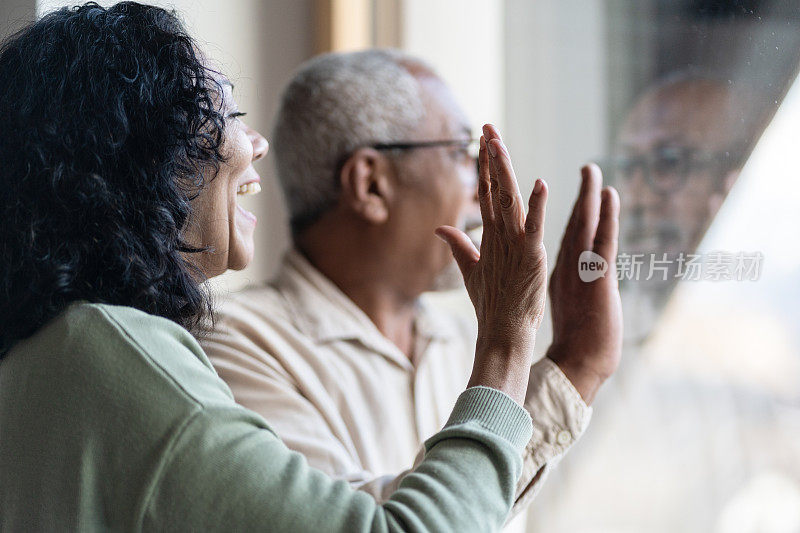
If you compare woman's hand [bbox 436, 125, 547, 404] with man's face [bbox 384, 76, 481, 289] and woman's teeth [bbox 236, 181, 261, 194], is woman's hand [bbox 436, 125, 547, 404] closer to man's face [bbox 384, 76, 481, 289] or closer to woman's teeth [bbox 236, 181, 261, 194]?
woman's teeth [bbox 236, 181, 261, 194]

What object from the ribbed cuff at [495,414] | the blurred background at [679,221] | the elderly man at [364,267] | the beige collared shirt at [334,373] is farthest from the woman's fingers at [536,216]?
the elderly man at [364,267]

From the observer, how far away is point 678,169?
99 centimetres

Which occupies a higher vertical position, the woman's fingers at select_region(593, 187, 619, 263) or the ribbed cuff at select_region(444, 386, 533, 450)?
the woman's fingers at select_region(593, 187, 619, 263)

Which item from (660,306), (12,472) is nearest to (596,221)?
(660,306)

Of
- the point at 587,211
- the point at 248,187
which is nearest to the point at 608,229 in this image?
the point at 587,211

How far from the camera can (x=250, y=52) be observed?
1.77 metres

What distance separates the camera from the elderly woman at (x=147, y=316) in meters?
0.58

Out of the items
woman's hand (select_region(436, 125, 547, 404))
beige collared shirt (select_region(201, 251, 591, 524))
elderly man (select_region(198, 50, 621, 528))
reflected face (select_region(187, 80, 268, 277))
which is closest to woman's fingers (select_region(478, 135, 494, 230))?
woman's hand (select_region(436, 125, 547, 404))

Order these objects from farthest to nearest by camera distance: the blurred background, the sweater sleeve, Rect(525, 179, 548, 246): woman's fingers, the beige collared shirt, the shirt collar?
the shirt collar → the beige collared shirt → the blurred background → Rect(525, 179, 548, 246): woman's fingers → the sweater sleeve

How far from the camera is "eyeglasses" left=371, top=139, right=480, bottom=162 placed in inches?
50.1

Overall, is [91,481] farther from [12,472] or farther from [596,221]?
[596,221]

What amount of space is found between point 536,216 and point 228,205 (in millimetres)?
328

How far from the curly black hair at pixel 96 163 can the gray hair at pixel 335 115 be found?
549mm

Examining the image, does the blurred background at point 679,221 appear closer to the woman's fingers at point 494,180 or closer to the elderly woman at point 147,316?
the elderly woman at point 147,316
